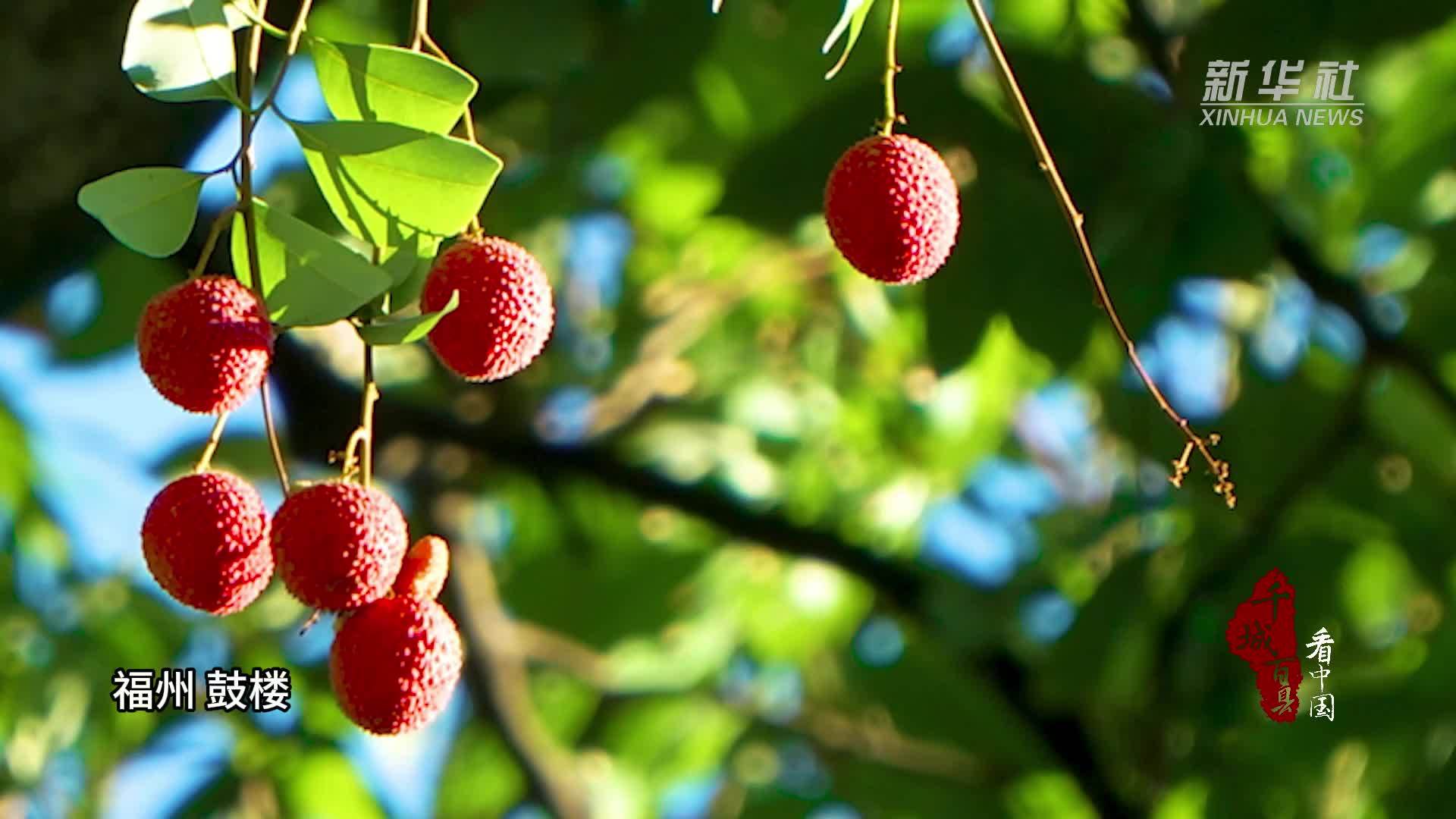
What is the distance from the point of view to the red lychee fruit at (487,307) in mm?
855

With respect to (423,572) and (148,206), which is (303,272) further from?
(423,572)

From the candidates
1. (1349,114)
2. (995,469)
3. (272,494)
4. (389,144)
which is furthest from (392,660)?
Result: (272,494)

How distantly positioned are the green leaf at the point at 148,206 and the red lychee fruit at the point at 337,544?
15cm

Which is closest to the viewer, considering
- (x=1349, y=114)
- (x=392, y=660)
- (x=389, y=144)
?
(x=389, y=144)

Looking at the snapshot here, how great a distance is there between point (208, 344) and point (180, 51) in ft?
0.43

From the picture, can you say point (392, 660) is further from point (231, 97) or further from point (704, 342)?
point (704, 342)

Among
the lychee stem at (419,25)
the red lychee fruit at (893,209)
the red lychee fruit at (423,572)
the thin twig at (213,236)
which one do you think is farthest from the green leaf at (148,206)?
the red lychee fruit at (893,209)

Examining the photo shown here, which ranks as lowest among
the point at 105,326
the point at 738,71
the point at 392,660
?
the point at 105,326

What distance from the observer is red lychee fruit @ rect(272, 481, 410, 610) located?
85 cm

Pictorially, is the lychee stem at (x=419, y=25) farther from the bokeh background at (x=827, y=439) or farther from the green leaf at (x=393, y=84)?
the bokeh background at (x=827, y=439)

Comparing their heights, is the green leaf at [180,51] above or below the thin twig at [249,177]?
above

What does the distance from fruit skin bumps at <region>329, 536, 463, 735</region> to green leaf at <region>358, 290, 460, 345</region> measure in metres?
0.18

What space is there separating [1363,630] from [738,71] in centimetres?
91

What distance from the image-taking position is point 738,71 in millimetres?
1866
